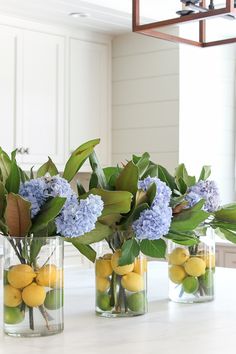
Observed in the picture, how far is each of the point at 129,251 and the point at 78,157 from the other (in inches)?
9.3

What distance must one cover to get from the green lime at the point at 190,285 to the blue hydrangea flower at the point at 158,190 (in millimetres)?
302

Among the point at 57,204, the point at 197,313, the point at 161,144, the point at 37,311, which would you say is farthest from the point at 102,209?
the point at 161,144

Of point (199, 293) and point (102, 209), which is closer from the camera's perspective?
point (102, 209)

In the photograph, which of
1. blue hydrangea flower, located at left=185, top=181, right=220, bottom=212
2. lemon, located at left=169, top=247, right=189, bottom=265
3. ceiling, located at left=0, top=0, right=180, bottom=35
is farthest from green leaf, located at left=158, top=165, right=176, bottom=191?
ceiling, located at left=0, top=0, right=180, bottom=35

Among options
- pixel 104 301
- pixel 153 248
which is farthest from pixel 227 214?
pixel 104 301

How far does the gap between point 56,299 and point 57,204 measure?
0.19m

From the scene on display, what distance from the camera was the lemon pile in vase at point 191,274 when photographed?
1.75m

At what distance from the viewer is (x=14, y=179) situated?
1410mm

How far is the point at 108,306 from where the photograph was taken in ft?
5.16

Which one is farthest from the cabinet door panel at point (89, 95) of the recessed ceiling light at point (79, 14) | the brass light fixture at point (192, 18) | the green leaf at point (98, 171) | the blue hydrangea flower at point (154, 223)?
the blue hydrangea flower at point (154, 223)

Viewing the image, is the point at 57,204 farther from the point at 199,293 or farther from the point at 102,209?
the point at 199,293

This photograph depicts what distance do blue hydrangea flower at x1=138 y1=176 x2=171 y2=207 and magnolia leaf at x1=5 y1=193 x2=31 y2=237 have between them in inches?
12.0

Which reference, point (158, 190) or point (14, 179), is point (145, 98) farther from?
point (14, 179)

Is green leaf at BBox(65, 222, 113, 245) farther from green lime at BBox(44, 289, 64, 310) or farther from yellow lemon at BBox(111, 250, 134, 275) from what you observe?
green lime at BBox(44, 289, 64, 310)
